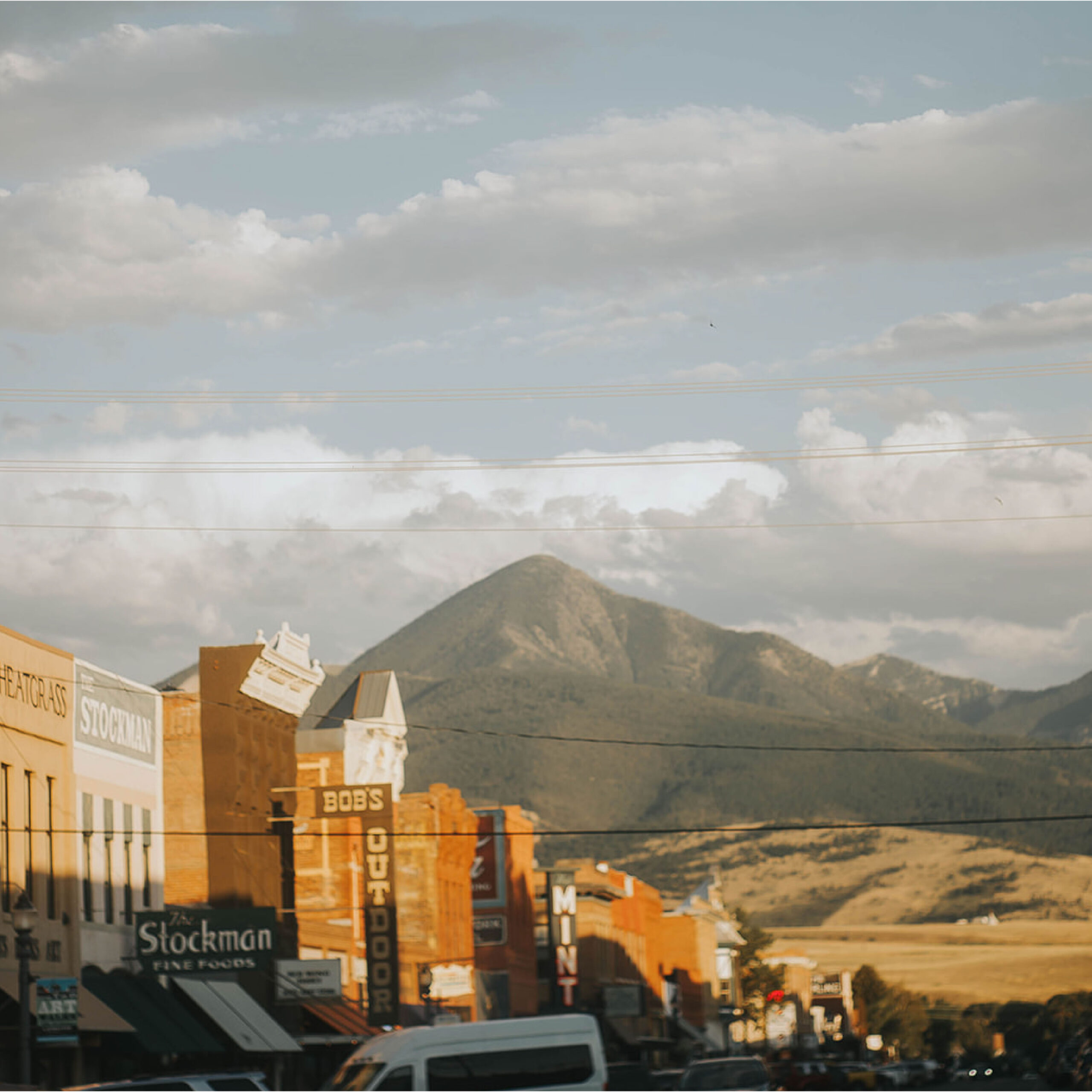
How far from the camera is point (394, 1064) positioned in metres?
23.0

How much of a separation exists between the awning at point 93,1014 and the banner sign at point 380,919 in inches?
653

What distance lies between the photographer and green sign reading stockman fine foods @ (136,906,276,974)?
38656 mm

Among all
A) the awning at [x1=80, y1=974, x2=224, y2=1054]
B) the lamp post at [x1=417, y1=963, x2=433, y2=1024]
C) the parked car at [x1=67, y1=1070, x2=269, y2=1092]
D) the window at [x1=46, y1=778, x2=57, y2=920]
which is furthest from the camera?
the lamp post at [x1=417, y1=963, x2=433, y2=1024]

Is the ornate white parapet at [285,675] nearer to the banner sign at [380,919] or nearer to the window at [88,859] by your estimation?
the banner sign at [380,919]

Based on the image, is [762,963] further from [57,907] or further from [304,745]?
[57,907]

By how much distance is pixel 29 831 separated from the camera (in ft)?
117

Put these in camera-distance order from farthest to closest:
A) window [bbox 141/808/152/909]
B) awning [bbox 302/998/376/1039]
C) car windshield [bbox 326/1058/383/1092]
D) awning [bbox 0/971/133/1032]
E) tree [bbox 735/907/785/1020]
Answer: tree [bbox 735/907/785/1020] → awning [bbox 302/998/376/1039] → window [bbox 141/808/152/909] → awning [bbox 0/971/133/1032] → car windshield [bbox 326/1058/383/1092]

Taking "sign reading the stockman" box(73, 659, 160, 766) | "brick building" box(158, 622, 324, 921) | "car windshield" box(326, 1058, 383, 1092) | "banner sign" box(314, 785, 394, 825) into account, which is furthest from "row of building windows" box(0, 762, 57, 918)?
"banner sign" box(314, 785, 394, 825)

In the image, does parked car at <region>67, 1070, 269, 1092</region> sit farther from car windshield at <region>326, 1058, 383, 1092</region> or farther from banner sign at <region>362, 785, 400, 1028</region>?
banner sign at <region>362, 785, 400, 1028</region>

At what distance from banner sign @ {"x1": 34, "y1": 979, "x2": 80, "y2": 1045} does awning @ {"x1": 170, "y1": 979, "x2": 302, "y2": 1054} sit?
27.3 ft

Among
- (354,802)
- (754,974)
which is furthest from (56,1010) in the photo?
(754,974)

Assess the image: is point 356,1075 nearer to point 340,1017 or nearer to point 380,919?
point 340,1017

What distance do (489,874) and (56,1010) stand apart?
4460 centimetres

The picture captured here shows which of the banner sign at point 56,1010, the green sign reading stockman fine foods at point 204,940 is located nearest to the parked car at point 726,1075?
the green sign reading stockman fine foods at point 204,940
